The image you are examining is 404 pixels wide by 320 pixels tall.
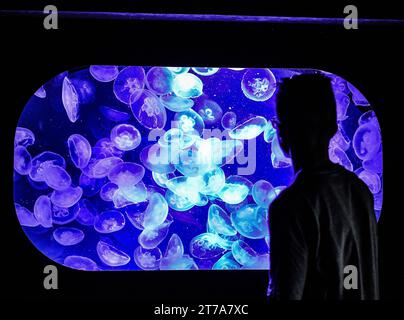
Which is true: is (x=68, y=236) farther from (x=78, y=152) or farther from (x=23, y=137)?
(x=23, y=137)

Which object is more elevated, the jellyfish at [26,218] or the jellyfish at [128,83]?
the jellyfish at [128,83]

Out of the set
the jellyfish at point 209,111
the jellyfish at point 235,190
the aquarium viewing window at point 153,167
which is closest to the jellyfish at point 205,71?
the aquarium viewing window at point 153,167

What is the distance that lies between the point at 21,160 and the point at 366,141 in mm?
1830

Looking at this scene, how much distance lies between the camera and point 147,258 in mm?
2379

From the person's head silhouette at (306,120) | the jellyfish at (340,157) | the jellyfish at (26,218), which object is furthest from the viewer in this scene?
the jellyfish at (340,157)

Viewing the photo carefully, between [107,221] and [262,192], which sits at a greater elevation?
[262,192]

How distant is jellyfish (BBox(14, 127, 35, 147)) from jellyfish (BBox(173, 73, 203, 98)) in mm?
784

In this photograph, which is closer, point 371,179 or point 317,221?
point 317,221

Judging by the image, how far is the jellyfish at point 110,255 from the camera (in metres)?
2.36

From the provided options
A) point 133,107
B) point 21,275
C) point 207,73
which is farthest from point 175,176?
point 21,275

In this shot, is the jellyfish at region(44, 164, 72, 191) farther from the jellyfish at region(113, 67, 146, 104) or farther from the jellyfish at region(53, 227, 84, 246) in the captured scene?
the jellyfish at region(113, 67, 146, 104)

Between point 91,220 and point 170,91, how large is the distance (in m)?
0.79

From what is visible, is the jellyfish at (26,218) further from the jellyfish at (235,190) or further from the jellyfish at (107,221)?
the jellyfish at (235,190)

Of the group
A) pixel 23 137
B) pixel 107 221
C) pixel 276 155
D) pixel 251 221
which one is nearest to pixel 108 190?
pixel 107 221
